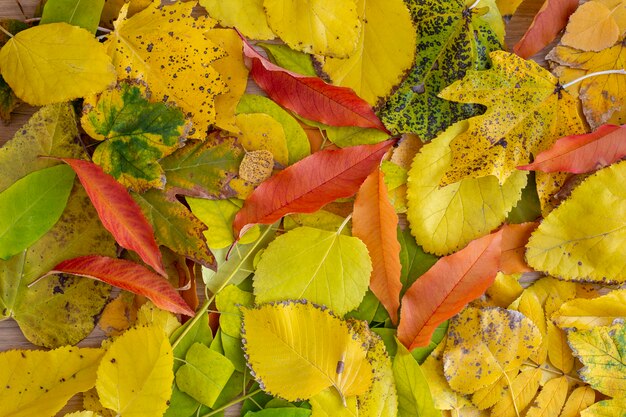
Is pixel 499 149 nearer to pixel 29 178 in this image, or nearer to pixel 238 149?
pixel 238 149

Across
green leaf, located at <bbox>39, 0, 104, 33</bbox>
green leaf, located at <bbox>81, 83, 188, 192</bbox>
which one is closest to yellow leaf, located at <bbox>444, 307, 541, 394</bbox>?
green leaf, located at <bbox>81, 83, 188, 192</bbox>

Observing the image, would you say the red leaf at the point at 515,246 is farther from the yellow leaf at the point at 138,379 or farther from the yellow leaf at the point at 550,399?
the yellow leaf at the point at 138,379

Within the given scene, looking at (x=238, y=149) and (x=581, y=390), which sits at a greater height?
(x=238, y=149)

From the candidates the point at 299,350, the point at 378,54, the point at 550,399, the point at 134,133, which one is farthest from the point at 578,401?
the point at 134,133

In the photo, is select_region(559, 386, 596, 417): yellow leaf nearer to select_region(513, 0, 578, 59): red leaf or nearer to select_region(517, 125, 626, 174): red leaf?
select_region(517, 125, 626, 174): red leaf

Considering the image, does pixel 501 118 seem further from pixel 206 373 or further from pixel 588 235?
pixel 206 373

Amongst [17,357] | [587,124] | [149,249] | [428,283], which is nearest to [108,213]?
[149,249]
